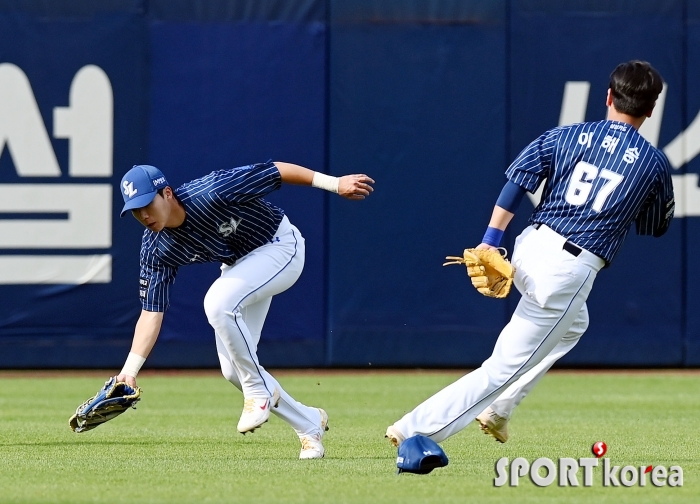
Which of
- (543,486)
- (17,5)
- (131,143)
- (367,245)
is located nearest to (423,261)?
(367,245)

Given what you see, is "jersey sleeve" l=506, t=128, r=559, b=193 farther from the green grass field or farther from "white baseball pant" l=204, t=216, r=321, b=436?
"white baseball pant" l=204, t=216, r=321, b=436

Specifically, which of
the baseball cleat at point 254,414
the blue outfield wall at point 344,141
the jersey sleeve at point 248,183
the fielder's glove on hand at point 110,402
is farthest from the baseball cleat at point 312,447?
the blue outfield wall at point 344,141

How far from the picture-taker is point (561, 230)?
512 centimetres

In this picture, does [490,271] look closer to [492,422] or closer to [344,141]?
[492,422]

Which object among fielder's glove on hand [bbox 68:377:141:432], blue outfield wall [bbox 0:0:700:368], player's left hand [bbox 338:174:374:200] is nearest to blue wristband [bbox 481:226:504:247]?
player's left hand [bbox 338:174:374:200]

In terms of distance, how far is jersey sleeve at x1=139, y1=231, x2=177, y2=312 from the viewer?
6031mm

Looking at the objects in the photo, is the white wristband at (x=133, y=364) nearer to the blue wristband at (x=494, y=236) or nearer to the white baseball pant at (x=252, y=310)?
the white baseball pant at (x=252, y=310)

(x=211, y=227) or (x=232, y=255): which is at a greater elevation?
(x=211, y=227)

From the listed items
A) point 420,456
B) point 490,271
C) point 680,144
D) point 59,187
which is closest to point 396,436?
point 420,456

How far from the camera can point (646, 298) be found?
11945 mm

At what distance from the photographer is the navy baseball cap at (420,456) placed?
197 inches

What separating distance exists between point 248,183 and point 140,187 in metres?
0.54

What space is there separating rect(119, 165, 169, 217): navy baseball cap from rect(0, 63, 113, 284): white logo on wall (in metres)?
6.02

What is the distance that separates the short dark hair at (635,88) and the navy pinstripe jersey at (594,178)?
3.3 inches
